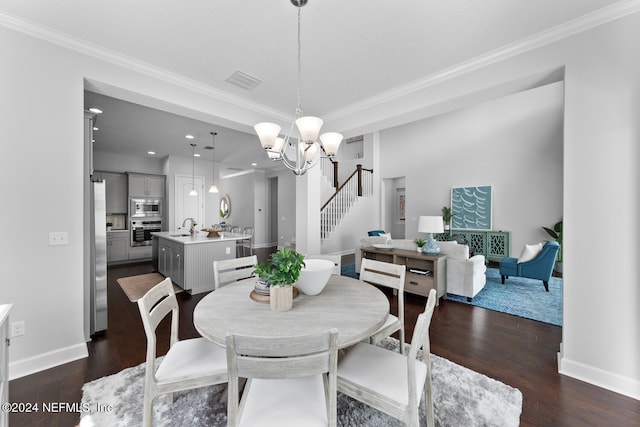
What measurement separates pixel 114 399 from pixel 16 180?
1.86 meters

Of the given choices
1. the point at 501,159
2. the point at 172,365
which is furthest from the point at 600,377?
the point at 501,159

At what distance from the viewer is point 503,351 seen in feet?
8.20

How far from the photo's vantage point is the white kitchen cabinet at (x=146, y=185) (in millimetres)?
6650

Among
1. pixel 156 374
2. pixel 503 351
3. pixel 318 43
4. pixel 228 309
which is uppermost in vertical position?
pixel 318 43

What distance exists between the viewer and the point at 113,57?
2.51m

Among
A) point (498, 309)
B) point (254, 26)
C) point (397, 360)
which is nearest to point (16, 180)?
point (254, 26)

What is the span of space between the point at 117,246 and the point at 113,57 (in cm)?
529

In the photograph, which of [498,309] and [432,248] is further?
→ [432,248]

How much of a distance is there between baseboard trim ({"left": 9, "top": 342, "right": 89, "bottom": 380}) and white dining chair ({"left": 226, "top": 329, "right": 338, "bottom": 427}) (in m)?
2.11

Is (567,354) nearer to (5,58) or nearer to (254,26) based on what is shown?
(254,26)

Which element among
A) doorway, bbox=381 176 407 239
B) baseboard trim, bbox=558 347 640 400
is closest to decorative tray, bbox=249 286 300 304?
baseboard trim, bbox=558 347 640 400

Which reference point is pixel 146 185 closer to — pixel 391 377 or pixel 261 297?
pixel 261 297

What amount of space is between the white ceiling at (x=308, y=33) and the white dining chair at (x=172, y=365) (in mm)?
2045

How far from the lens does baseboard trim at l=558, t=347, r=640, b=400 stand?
190 cm
